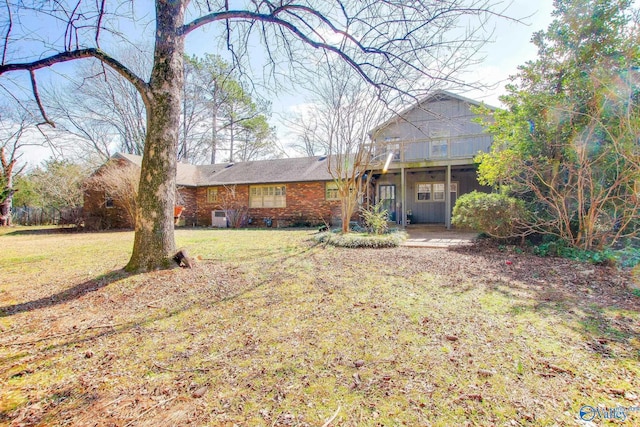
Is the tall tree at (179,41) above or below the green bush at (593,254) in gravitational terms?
above

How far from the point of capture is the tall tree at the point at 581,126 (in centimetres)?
530

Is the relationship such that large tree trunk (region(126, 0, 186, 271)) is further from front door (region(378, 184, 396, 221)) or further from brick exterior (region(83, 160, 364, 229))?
front door (region(378, 184, 396, 221))

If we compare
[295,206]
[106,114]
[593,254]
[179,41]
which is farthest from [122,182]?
[593,254]

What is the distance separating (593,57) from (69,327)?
999cm

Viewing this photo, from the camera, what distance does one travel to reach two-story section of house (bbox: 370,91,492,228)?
12.2m

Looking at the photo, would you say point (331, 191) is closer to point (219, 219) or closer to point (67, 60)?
point (219, 219)

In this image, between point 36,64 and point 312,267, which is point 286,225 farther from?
point 36,64

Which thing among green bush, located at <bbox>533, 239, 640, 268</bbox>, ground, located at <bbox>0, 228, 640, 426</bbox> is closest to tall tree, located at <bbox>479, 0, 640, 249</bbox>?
green bush, located at <bbox>533, 239, 640, 268</bbox>

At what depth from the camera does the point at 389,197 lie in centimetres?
1542

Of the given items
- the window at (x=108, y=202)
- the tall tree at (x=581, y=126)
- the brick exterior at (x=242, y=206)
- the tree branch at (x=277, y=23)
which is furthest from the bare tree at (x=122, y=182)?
the tall tree at (x=581, y=126)

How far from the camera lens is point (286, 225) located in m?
15.4

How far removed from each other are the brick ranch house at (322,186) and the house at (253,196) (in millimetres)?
47

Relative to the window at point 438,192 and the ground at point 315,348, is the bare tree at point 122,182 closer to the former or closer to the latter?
the ground at point 315,348

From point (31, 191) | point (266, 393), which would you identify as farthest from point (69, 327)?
point (31, 191)
